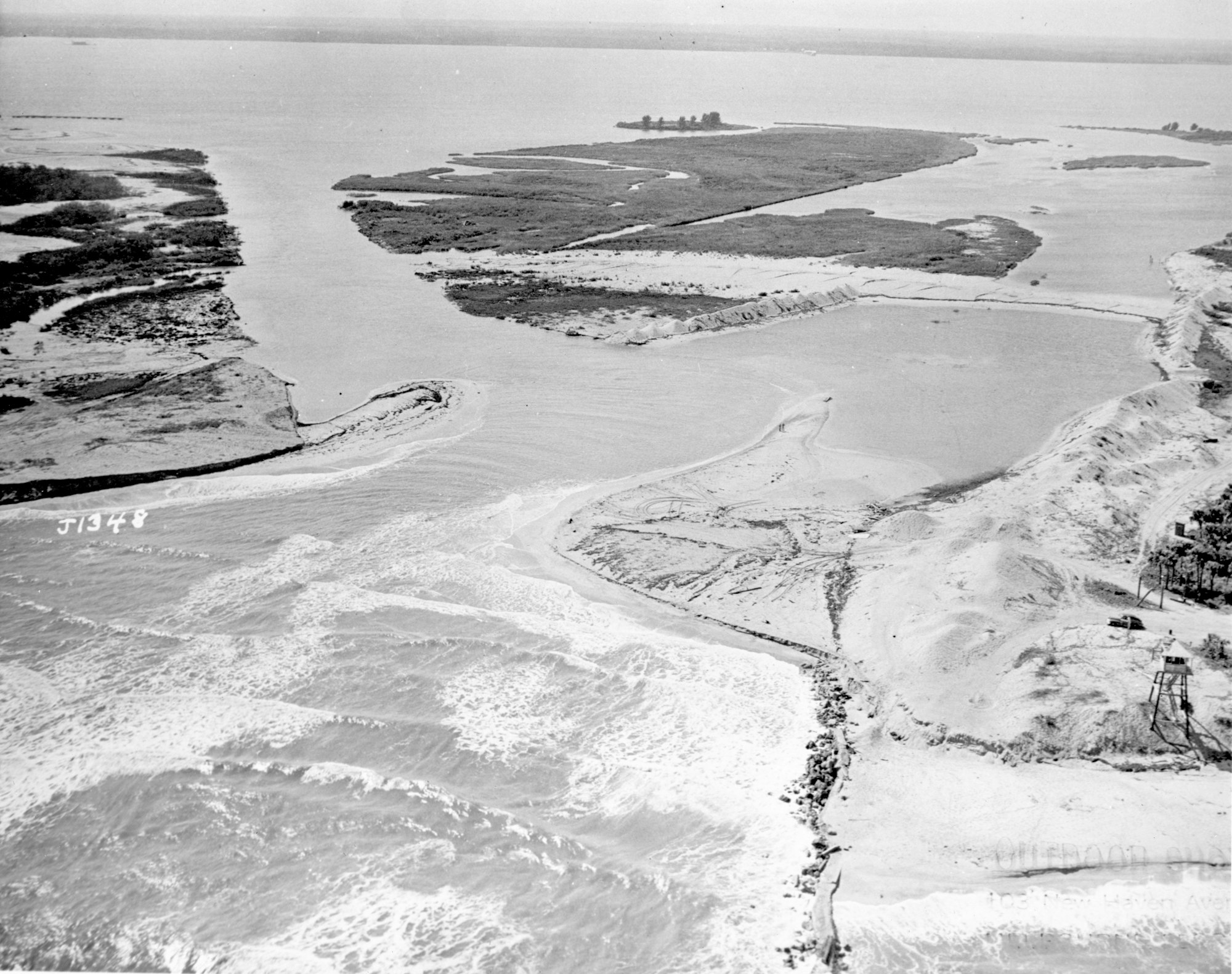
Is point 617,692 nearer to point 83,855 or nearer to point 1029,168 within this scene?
point 83,855

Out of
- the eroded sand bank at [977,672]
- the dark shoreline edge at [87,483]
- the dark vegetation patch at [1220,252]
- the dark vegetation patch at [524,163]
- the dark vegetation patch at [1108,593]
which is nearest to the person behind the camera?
the eroded sand bank at [977,672]

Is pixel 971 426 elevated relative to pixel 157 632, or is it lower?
elevated

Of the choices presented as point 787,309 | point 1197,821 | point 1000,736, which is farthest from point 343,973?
point 787,309

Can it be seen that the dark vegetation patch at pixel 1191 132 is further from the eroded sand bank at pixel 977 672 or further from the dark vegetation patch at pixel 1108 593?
the dark vegetation patch at pixel 1108 593

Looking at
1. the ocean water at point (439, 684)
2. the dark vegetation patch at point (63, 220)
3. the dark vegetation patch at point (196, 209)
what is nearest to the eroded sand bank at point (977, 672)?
the ocean water at point (439, 684)

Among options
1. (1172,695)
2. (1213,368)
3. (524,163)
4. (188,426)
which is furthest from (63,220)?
(1172,695)
